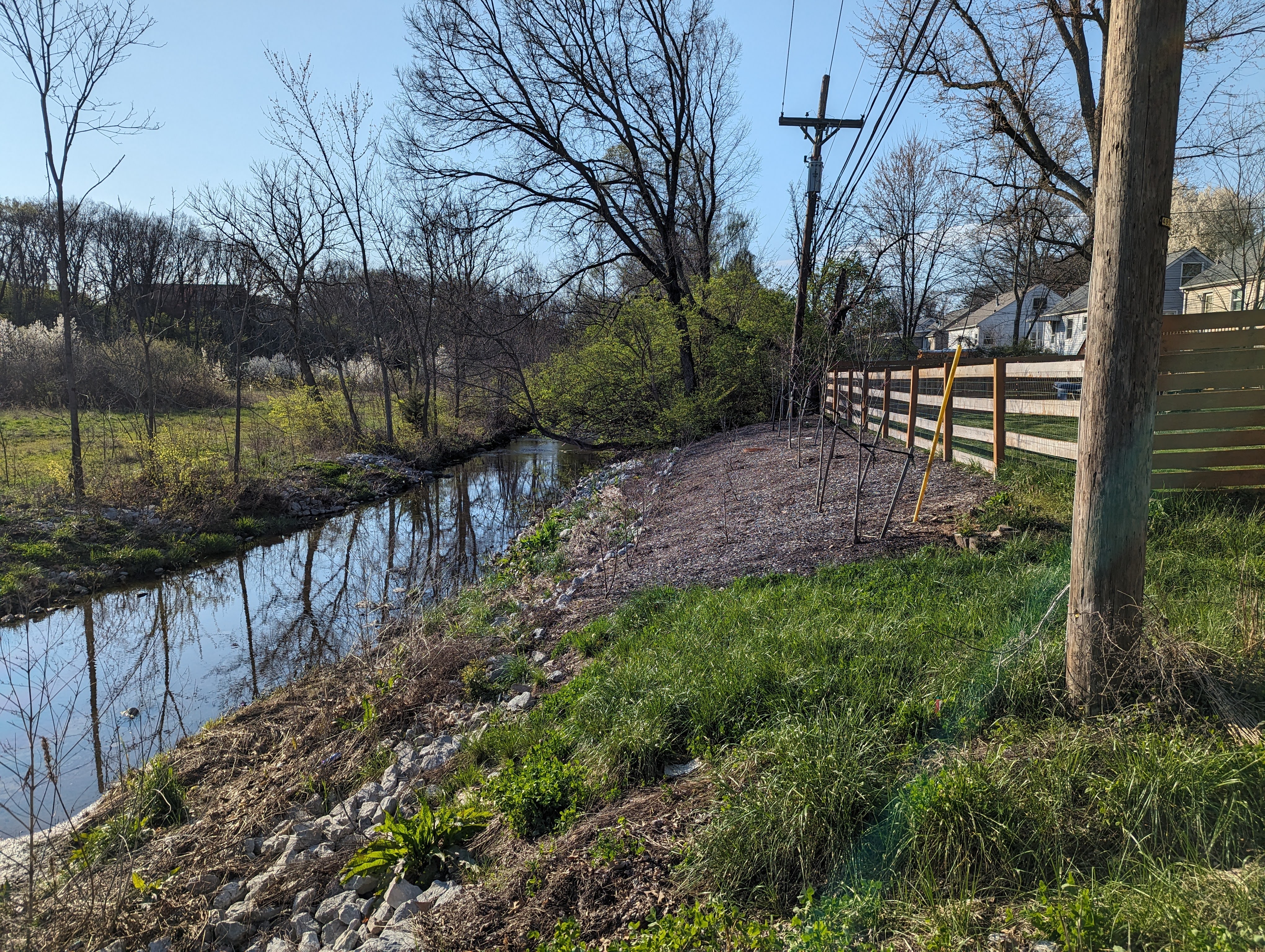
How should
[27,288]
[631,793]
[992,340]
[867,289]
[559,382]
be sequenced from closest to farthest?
[631,793], [867,289], [559,382], [27,288], [992,340]

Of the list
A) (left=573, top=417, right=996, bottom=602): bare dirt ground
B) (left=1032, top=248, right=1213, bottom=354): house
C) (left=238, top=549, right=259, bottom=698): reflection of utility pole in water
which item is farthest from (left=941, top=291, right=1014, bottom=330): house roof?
(left=238, top=549, right=259, bottom=698): reflection of utility pole in water

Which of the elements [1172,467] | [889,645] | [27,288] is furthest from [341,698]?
[27,288]

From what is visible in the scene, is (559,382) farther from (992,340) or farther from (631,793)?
(992,340)

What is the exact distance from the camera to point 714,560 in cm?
760

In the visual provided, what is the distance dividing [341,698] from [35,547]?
27.1ft

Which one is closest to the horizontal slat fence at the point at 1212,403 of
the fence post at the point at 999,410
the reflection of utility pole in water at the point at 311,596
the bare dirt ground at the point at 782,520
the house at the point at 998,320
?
the fence post at the point at 999,410

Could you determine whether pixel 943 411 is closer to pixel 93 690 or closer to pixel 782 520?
pixel 782 520

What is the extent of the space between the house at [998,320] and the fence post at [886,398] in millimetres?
41462

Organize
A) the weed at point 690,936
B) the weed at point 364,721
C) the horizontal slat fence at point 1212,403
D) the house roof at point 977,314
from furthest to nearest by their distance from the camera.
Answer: the house roof at point 977,314 < the horizontal slat fence at point 1212,403 < the weed at point 364,721 < the weed at point 690,936

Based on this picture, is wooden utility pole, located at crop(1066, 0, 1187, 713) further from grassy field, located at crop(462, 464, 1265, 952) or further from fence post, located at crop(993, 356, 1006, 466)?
fence post, located at crop(993, 356, 1006, 466)

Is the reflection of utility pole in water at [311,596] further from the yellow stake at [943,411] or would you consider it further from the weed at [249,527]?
the yellow stake at [943,411]

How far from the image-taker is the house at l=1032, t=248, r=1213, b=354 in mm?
36750

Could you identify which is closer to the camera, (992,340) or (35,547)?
(35,547)

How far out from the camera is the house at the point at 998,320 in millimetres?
52594
